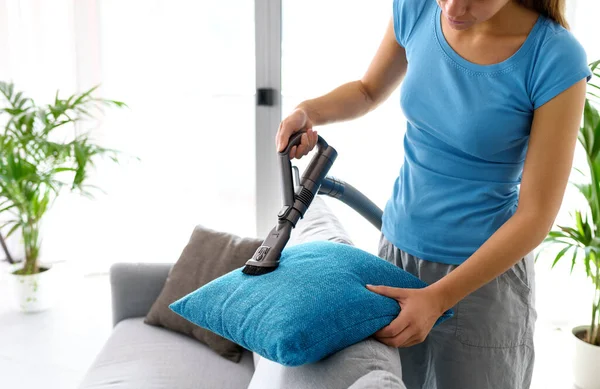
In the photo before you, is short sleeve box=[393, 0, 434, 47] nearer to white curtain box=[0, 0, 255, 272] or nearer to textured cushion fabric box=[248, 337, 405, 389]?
textured cushion fabric box=[248, 337, 405, 389]

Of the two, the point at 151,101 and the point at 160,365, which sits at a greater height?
the point at 151,101

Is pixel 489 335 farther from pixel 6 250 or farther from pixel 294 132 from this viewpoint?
pixel 6 250

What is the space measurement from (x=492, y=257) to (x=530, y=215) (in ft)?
0.30

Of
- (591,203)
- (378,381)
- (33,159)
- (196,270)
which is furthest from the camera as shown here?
(33,159)

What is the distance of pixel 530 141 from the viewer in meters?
1.07

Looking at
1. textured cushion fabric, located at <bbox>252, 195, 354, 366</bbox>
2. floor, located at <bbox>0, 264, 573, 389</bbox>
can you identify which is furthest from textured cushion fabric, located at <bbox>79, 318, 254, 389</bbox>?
floor, located at <bbox>0, 264, 573, 389</bbox>

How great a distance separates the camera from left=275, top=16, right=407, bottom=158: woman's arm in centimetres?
134

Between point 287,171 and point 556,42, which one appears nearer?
point 556,42

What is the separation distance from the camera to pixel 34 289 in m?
3.21

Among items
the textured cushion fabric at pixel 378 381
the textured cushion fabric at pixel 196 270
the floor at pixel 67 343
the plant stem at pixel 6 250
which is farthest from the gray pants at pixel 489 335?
A: the plant stem at pixel 6 250

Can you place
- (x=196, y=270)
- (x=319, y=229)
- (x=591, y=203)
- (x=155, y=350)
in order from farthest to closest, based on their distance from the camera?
(x=591, y=203) < (x=196, y=270) < (x=155, y=350) < (x=319, y=229)

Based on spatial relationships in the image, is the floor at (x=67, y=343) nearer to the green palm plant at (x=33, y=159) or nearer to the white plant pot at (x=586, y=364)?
the white plant pot at (x=586, y=364)

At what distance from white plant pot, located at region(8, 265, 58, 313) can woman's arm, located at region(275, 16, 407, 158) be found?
2.32 metres

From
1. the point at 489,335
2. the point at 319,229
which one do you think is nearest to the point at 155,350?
the point at 319,229
